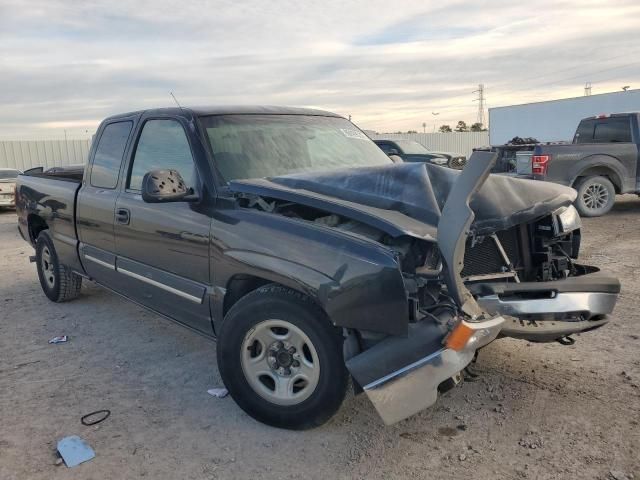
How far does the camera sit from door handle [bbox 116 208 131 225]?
443 centimetres

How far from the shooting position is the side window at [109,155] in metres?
4.83

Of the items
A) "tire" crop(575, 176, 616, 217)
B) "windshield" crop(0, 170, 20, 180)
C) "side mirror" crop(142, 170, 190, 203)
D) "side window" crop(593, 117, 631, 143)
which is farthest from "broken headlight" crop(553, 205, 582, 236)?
"windshield" crop(0, 170, 20, 180)

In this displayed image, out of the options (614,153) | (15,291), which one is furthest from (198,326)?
(614,153)

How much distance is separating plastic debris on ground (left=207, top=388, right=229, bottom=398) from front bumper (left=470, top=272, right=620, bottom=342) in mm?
1795

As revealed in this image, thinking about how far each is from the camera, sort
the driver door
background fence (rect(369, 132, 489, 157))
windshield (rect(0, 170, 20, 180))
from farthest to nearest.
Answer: background fence (rect(369, 132, 489, 157)) < windshield (rect(0, 170, 20, 180)) < the driver door

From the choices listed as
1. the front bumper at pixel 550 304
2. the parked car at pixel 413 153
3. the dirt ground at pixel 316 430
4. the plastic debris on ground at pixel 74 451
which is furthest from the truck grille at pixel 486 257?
the parked car at pixel 413 153

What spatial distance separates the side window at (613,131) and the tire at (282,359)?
10.3 metres

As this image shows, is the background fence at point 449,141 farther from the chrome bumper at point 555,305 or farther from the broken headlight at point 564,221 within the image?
the chrome bumper at point 555,305

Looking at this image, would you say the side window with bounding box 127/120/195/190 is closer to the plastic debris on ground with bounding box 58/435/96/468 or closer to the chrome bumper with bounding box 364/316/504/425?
the plastic debris on ground with bounding box 58/435/96/468

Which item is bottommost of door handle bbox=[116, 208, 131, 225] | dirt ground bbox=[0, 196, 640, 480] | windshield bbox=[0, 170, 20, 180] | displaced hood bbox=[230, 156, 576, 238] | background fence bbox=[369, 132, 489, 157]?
dirt ground bbox=[0, 196, 640, 480]

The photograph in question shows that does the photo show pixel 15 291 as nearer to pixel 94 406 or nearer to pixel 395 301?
pixel 94 406

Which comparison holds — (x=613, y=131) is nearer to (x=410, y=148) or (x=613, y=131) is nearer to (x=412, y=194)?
(x=410, y=148)

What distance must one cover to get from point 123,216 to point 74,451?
74.5 inches

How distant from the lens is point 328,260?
9.73 feet
